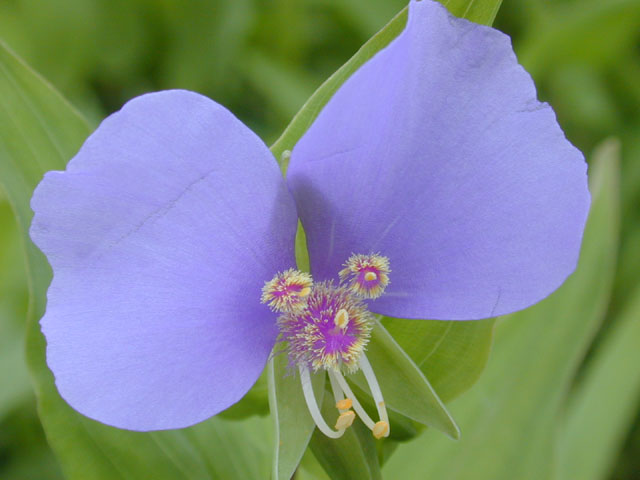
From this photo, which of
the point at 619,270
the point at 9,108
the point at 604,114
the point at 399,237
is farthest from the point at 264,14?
the point at 399,237

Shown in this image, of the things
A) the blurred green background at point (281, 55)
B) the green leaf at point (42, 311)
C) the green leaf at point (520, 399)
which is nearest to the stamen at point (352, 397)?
the green leaf at point (42, 311)

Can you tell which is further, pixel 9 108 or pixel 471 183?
pixel 9 108

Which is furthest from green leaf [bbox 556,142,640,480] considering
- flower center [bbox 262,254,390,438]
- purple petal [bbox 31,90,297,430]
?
purple petal [bbox 31,90,297,430]

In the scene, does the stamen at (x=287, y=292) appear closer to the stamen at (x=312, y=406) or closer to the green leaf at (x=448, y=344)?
the stamen at (x=312, y=406)

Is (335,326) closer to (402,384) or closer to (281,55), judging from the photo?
(402,384)

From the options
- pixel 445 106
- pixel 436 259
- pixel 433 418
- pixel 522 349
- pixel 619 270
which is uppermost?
pixel 445 106

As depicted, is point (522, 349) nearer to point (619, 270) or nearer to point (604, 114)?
point (619, 270)

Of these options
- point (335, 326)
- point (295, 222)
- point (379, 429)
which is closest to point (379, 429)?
point (379, 429)

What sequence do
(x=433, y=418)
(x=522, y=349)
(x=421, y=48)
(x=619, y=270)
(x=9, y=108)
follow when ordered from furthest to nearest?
(x=619, y=270), (x=522, y=349), (x=9, y=108), (x=433, y=418), (x=421, y=48)
